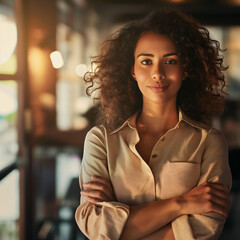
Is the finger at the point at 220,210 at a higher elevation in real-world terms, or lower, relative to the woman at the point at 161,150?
lower

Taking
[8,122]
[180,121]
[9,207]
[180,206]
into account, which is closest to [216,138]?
[180,121]

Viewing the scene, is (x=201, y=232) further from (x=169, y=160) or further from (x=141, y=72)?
(x=141, y=72)

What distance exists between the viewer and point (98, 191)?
3.31 feet

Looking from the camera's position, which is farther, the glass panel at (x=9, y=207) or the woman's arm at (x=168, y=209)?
the glass panel at (x=9, y=207)

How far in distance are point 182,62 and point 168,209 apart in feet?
1.39

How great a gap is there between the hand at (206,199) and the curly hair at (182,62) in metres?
0.25

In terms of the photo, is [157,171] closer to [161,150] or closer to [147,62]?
[161,150]

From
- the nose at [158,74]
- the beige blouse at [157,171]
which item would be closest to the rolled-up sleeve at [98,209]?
the beige blouse at [157,171]

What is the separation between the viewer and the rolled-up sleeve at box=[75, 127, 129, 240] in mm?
969

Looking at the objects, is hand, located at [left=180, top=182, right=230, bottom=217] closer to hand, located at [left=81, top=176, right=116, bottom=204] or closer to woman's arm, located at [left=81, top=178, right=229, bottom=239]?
woman's arm, located at [left=81, top=178, right=229, bottom=239]

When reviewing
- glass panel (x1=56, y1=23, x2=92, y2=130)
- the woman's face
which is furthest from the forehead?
glass panel (x1=56, y1=23, x2=92, y2=130)

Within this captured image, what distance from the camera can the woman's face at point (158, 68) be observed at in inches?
38.6

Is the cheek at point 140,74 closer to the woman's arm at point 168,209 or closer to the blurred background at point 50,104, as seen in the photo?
the woman's arm at point 168,209

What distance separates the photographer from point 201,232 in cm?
98
